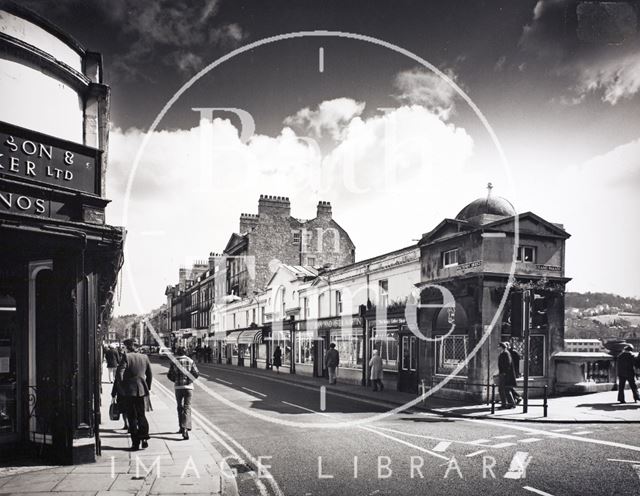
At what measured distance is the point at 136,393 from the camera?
1009 centimetres

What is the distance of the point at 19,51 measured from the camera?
28.8ft

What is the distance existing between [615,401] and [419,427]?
811cm

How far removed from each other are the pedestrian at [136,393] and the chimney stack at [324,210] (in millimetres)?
40500

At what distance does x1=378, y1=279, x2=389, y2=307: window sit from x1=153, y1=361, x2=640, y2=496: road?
9510 mm

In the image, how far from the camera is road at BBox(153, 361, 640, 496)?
741 cm

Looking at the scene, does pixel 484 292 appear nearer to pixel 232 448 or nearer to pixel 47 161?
pixel 232 448

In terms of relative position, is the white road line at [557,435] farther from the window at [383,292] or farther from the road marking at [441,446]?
the window at [383,292]

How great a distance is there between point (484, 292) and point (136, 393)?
11925 millimetres

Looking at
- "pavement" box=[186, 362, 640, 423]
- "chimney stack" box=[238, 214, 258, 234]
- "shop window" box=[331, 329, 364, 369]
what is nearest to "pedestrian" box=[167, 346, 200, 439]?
"pavement" box=[186, 362, 640, 423]

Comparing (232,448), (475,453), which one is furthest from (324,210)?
(475,453)

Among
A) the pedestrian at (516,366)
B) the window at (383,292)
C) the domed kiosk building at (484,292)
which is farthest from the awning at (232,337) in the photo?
the pedestrian at (516,366)

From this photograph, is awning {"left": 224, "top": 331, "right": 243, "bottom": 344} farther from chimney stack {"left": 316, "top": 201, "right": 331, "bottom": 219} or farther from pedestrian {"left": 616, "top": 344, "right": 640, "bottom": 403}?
pedestrian {"left": 616, "top": 344, "right": 640, "bottom": 403}

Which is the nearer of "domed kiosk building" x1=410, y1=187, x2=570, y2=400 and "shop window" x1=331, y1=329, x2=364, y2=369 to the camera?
"domed kiosk building" x1=410, y1=187, x2=570, y2=400

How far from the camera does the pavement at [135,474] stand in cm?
699
